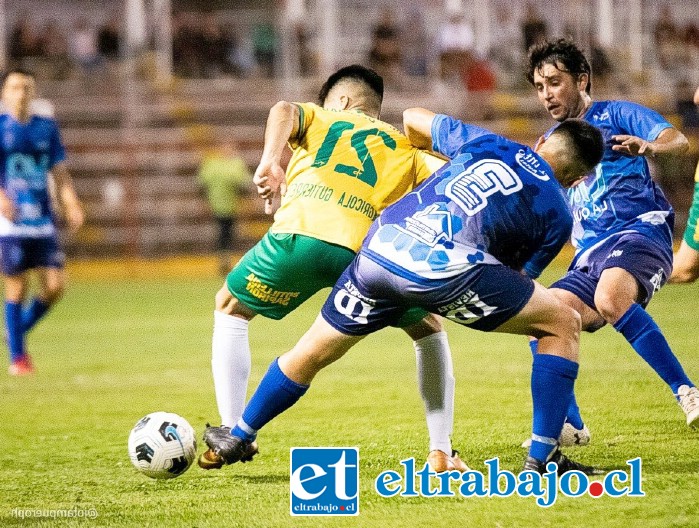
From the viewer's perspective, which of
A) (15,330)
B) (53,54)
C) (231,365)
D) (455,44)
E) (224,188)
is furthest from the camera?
(53,54)

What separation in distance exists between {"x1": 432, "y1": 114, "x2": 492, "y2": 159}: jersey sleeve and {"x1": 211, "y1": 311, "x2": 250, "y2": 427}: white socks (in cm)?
143

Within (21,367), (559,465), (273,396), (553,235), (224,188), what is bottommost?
(224,188)

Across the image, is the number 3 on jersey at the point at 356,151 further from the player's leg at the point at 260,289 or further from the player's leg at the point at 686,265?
the player's leg at the point at 686,265

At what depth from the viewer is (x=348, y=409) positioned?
7.95m

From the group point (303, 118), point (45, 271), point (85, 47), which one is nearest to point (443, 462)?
point (303, 118)

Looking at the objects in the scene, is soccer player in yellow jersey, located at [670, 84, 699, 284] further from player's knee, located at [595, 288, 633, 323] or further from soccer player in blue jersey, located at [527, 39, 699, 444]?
player's knee, located at [595, 288, 633, 323]

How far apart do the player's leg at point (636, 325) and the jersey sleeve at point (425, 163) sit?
114 centimetres

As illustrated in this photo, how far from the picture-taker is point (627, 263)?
6.37 meters

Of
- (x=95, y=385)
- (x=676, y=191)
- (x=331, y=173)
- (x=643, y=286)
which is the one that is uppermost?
(x=331, y=173)

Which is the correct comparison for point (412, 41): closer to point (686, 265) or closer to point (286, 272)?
point (686, 265)

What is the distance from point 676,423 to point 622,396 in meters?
1.15

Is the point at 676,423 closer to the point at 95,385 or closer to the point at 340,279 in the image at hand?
the point at 340,279

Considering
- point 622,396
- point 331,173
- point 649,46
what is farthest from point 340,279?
point 649,46

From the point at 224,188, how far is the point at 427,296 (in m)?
17.3
